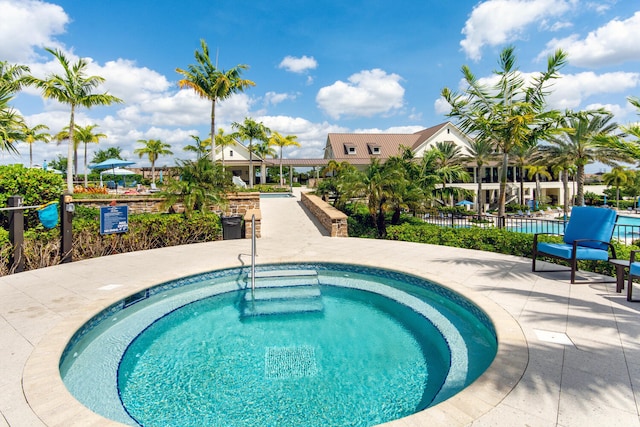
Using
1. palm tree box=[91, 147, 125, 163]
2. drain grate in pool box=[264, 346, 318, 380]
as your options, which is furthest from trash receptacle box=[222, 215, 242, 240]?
palm tree box=[91, 147, 125, 163]

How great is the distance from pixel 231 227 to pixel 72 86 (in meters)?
17.7

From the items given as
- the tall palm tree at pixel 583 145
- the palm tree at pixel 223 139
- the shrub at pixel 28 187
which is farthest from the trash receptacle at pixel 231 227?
the palm tree at pixel 223 139

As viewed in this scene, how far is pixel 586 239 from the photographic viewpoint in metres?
6.23

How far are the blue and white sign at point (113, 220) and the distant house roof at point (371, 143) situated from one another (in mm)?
29254

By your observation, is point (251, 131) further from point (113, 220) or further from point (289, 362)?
point (289, 362)

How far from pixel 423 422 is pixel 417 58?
14.9 metres

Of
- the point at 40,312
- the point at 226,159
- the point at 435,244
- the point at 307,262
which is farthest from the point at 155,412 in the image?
the point at 226,159

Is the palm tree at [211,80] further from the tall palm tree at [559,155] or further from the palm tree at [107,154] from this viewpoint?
the palm tree at [107,154]

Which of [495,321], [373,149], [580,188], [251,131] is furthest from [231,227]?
[373,149]

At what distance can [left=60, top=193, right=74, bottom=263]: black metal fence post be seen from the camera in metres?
7.64

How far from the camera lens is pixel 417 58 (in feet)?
47.4

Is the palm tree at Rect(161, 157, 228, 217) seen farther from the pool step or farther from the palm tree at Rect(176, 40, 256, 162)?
the palm tree at Rect(176, 40, 256, 162)

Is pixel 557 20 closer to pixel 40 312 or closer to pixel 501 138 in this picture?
pixel 501 138

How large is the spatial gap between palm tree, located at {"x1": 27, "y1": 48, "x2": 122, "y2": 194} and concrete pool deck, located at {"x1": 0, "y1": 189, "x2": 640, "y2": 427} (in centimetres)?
1743
